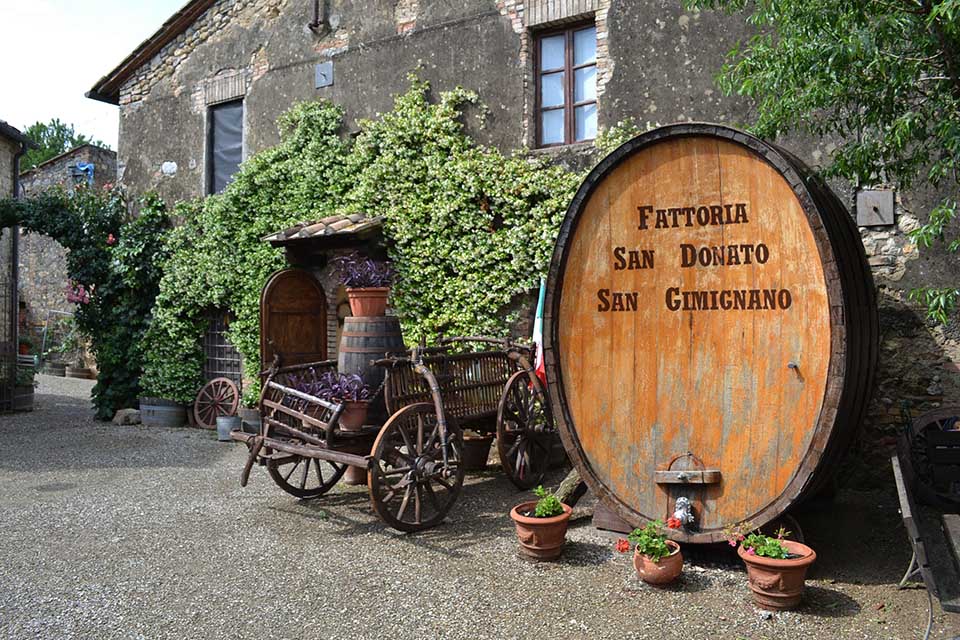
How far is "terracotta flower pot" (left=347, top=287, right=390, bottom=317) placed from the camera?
5680 millimetres

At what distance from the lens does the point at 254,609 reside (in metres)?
3.78

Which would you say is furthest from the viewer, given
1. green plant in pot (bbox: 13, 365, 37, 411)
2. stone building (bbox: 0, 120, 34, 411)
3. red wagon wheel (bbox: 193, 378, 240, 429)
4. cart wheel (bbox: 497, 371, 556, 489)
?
green plant in pot (bbox: 13, 365, 37, 411)

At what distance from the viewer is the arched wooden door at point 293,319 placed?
873 cm

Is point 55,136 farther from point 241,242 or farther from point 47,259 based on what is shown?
point 241,242

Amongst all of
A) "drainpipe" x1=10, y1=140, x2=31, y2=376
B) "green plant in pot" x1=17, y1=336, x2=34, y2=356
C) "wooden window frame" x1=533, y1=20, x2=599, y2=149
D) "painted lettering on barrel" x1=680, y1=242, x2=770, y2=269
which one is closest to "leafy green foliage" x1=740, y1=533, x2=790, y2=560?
"painted lettering on barrel" x1=680, y1=242, x2=770, y2=269

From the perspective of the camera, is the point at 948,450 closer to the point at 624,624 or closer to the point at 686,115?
the point at 624,624

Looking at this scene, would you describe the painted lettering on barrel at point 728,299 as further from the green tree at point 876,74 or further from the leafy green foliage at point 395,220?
the leafy green foliage at point 395,220

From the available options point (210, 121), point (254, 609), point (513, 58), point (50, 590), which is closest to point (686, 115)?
point (513, 58)

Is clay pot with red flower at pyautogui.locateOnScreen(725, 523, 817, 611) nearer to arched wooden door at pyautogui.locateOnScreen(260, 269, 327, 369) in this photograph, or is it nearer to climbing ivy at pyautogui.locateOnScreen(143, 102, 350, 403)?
arched wooden door at pyautogui.locateOnScreen(260, 269, 327, 369)

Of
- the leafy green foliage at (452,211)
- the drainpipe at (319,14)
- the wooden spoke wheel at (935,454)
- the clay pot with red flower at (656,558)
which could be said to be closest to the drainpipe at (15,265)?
the drainpipe at (319,14)

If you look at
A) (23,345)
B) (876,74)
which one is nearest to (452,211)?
(876,74)

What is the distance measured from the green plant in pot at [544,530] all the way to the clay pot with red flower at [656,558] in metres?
0.52

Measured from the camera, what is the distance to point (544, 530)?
437 centimetres

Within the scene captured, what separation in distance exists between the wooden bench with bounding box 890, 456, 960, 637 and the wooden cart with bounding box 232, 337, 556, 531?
2697 mm
